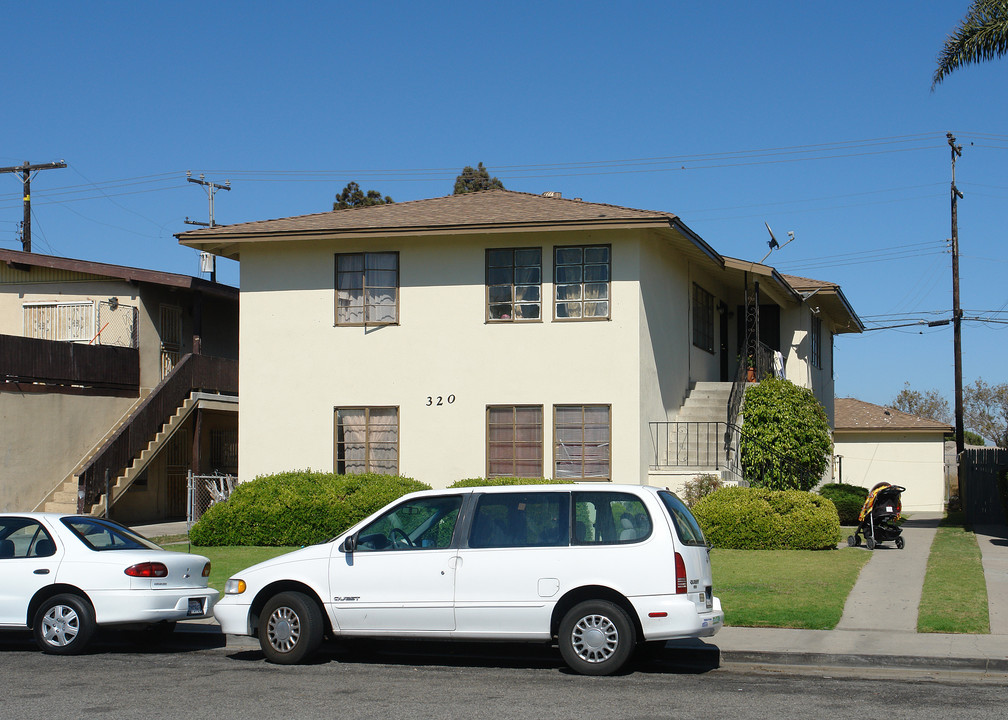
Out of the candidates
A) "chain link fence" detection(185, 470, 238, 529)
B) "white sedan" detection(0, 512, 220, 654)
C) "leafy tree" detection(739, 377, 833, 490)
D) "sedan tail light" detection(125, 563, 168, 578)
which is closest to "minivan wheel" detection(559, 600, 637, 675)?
"white sedan" detection(0, 512, 220, 654)

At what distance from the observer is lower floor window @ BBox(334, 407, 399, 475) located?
70.4ft

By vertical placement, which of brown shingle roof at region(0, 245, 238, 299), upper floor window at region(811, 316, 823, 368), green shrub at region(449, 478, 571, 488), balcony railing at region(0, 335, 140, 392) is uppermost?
brown shingle roof at region(0, 245, 238, 299)

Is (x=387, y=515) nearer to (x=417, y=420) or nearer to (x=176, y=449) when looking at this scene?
(x=417, y=420)

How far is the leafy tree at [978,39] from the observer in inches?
818

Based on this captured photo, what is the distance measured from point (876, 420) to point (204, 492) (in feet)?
78.0

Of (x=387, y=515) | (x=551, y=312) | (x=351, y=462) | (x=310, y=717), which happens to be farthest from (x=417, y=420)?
(x=310, y=717)

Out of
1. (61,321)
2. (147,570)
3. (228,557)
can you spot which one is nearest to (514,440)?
(228,557)

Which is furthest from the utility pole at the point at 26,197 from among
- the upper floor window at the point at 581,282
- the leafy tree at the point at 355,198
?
the upper floor window at the point at 581,282

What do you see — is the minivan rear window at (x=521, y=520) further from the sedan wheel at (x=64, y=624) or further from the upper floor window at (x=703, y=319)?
the upper floor window at (x=703, y=319)

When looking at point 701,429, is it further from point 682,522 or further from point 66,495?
point 66,495

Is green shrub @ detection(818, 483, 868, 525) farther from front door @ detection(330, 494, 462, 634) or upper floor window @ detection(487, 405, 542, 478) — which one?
front door @ detection(330, 494, 462, 634)

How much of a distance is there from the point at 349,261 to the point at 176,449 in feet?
31.6

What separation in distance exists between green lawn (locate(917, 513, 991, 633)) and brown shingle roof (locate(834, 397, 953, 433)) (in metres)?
18.2

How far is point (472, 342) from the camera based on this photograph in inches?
829
